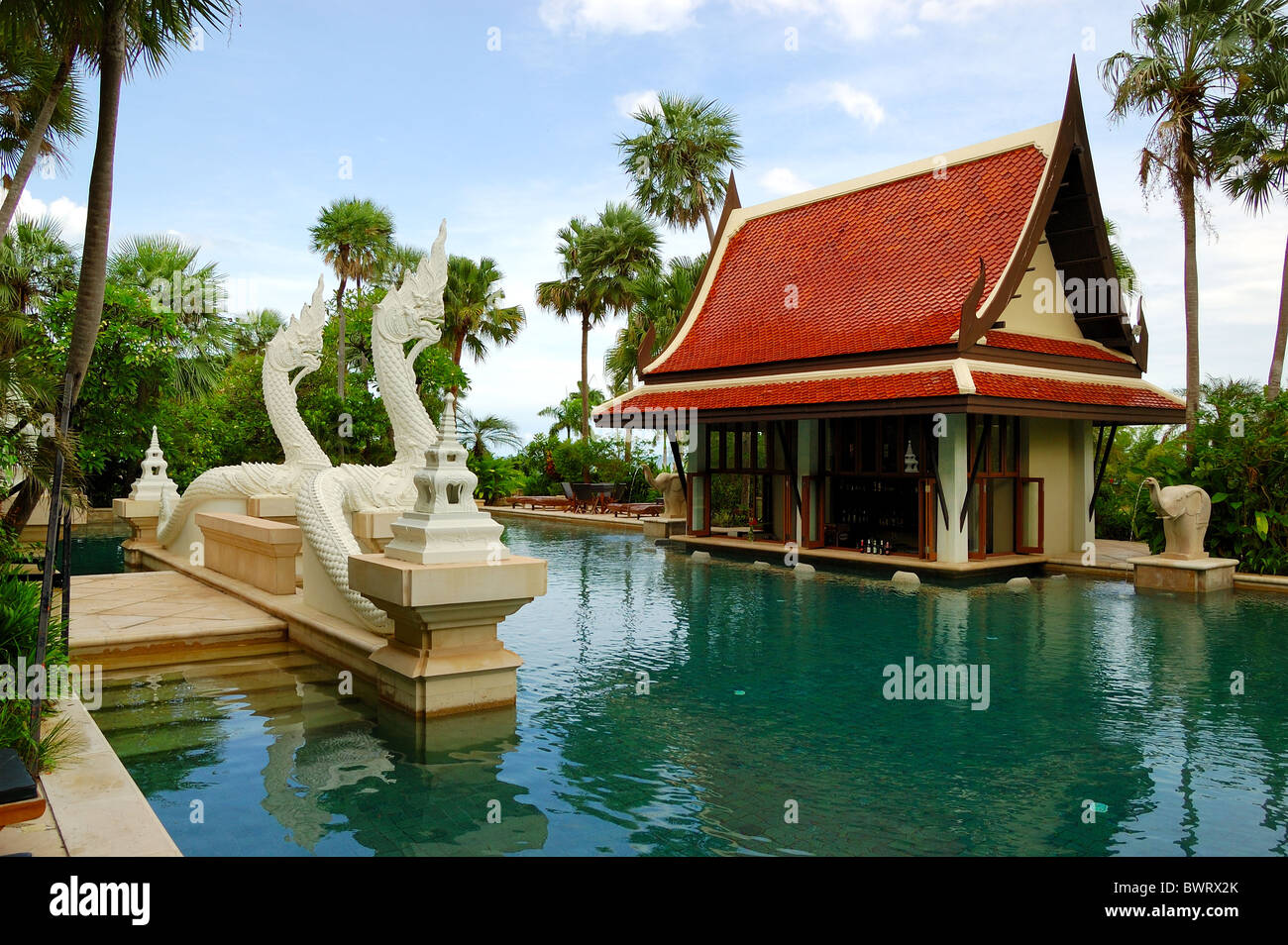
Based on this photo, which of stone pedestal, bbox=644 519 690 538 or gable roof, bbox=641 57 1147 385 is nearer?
gable roof, bbox=641 57 1147 385

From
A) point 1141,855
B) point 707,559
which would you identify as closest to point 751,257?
point 707,559

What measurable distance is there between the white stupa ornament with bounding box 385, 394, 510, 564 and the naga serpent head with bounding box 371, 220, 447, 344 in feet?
10.1

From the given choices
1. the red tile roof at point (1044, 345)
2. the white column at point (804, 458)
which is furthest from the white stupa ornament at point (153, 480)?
the red tile roof at point (1044, 345)

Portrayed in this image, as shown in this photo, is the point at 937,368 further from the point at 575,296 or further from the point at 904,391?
the point at 575,296

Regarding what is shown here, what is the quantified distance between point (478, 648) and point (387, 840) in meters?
2.38

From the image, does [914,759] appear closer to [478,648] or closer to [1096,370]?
[478,648]

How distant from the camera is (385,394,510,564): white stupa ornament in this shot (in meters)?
6.66

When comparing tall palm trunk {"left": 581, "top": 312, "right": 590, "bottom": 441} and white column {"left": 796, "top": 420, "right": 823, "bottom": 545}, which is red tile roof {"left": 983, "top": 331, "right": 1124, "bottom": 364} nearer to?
white column {"left": 796, "top": 420, "right": 823, "bottom": 545}

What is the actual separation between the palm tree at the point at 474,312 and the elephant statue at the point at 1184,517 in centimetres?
2575

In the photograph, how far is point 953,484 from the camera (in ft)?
47.0

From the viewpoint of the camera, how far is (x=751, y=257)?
20.8 metres

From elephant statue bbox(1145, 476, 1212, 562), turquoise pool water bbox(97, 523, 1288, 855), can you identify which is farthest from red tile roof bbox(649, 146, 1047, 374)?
turquoise pool water bbox(97, 523, 1288, 855)

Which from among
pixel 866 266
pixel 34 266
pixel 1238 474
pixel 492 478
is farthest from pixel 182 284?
pixel 1238 474

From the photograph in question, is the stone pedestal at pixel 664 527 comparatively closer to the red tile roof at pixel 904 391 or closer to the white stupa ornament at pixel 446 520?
the red tile roof at pixel 904 391
